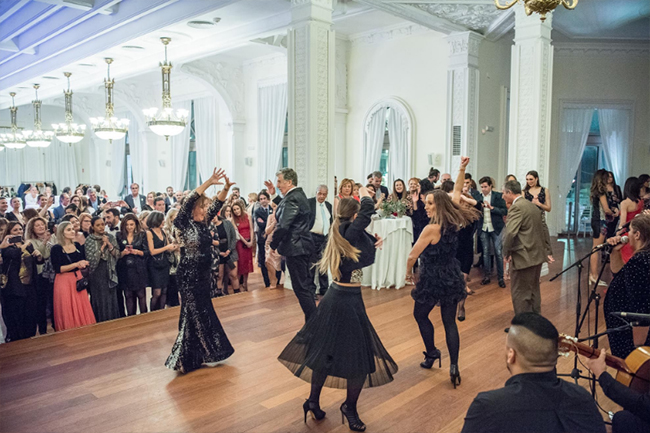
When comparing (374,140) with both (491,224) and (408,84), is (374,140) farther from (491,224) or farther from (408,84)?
(491,224)

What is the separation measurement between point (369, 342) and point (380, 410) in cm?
63

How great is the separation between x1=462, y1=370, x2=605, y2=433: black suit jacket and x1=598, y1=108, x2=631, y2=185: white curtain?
11410 mm

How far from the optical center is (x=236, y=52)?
12453 millimetres

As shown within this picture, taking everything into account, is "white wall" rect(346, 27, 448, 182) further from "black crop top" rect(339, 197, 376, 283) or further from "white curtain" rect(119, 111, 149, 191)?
"white curtain" rect(119, 111, 149, 191)

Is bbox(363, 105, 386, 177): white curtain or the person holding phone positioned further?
bbox(363, 105, 386, 177): white curtain

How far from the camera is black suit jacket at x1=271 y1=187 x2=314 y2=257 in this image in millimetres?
4574

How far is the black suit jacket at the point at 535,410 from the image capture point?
1767 mm

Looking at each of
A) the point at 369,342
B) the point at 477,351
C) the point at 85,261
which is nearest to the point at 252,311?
the point at 85,261

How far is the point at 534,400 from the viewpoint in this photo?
1.79 metres

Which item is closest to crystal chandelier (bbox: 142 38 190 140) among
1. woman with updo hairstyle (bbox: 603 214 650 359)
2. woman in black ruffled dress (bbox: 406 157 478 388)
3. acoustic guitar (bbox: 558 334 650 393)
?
woman in black ruffled dress (bbox: 406 157 478 388)

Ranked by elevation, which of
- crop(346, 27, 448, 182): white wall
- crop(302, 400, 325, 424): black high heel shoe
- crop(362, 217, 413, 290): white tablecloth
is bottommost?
crop(302, 400, 325, 424): black high heel shoe

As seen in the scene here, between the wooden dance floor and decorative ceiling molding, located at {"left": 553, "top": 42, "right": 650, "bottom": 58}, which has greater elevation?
decorative ceiling molding, located at {"left": 553, "top": 42, "right": 650, "bottom": 58}

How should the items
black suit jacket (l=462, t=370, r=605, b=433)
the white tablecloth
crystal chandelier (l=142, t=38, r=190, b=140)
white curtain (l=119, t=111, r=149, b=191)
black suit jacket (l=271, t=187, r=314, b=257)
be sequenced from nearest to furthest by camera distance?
black suit jacket (l=462, t=370, r=605, b=433), black suit jacket (l=271, t=187, r=314, b=257), the white tablecloth, crystal chandelier (l=142, t=38, r=190, b=140), white curtain (l=119, t=111, r=149, b=191)

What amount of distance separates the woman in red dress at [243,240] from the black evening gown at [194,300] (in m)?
2.87
